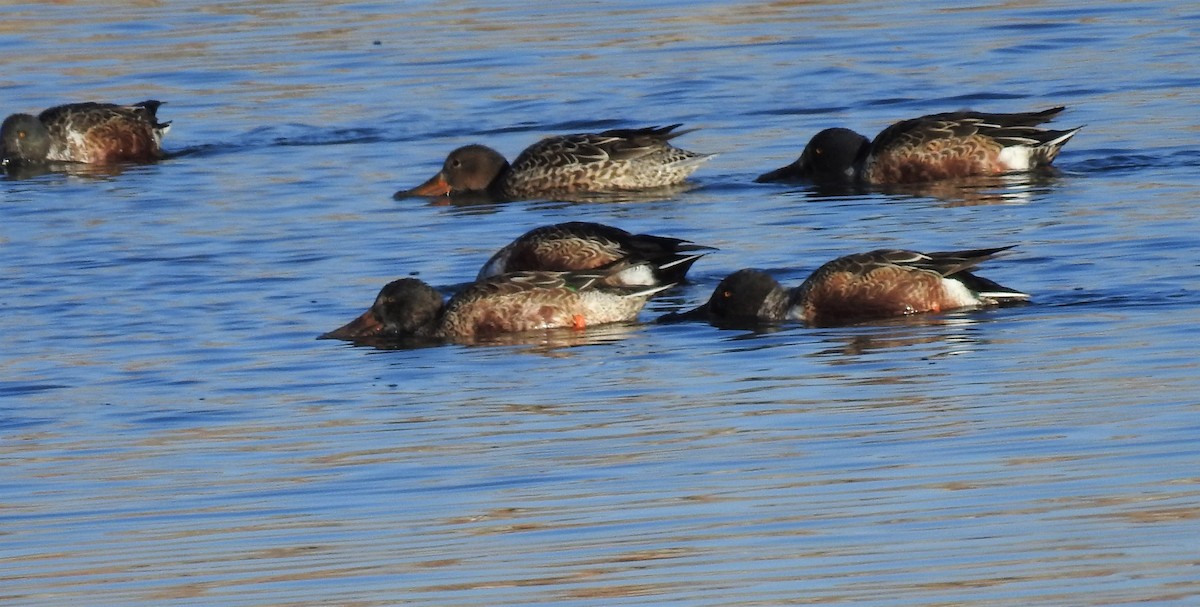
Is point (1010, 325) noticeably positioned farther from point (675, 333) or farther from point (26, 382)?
point (26, 382)

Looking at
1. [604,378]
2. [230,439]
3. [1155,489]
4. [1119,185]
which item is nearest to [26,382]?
[230,439]

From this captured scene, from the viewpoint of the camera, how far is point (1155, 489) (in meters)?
7.39

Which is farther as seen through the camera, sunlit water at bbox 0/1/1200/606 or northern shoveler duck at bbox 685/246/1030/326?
northern shoveler duck at bbox 685/246/1030/326

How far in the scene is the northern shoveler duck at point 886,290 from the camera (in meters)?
11.9

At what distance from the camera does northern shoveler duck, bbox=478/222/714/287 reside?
1311 cm

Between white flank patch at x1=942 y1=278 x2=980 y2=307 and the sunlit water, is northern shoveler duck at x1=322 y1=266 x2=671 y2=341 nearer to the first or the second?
the sunlit water

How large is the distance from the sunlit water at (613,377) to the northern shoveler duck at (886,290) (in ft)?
0.71

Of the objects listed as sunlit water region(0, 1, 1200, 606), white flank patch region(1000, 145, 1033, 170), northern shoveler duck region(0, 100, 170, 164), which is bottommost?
sunlit water region(0, 1, 1200, 606)

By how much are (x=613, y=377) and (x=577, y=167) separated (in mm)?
7078

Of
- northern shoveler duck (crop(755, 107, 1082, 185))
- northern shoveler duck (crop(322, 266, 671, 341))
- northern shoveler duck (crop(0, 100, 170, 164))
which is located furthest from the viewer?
northern shoveler duck (crop(0, 100, 170, 164))

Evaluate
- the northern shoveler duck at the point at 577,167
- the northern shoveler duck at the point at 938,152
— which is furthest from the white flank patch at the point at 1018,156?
the northern shoveler duck at the point at 577,167

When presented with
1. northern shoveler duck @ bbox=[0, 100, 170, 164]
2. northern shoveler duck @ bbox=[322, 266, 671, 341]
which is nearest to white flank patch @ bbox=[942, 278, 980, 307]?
northern shoveler duck @ bbox=[322, 266, 671, 341]

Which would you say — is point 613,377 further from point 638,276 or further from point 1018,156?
point 1018,156

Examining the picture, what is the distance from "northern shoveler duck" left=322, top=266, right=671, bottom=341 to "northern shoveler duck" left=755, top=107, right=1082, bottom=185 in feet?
15.3
